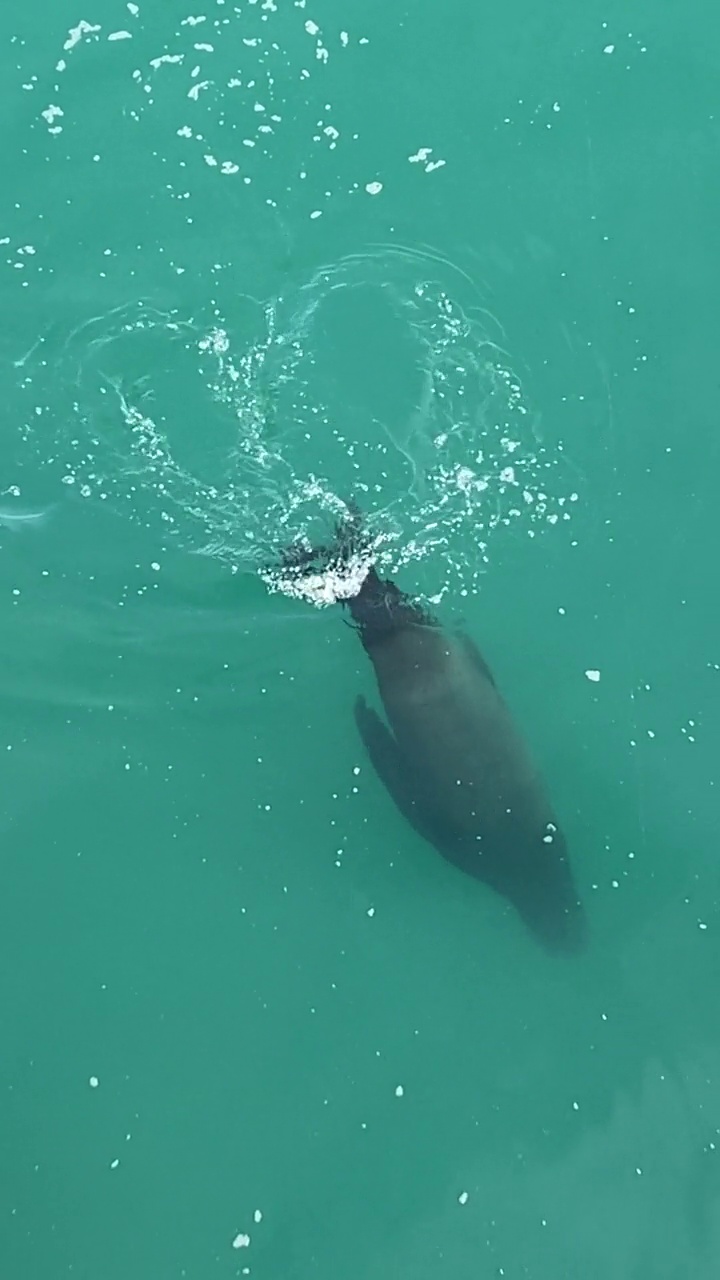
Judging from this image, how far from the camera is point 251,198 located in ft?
35.3

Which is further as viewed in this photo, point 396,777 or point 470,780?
point 396,777

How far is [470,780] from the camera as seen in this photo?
29.2 ft

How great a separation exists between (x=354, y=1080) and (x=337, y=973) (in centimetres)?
67

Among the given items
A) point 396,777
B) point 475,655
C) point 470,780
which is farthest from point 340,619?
point 470,780

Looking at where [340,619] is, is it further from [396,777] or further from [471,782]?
[471,782]

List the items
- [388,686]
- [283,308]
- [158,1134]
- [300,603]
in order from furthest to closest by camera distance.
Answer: [283,308] → [300,603] → [388,686] → [158,1134]

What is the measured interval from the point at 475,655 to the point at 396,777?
1.00 m

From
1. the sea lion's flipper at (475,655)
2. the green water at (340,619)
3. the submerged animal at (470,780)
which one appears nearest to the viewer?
the green water at (340,619)

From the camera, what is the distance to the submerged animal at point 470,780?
8.91 metres

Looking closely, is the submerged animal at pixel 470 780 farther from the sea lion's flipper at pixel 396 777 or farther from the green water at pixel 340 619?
the green water at pixel 340 619

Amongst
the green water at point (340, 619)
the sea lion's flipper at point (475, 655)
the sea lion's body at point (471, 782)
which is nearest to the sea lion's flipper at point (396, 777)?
the sea lion's body at point (471, 782)

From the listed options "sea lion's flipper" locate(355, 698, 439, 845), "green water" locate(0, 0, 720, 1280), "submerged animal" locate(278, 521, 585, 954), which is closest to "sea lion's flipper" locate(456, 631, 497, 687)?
"submerged animal" locate(278, 521, 585, 954)

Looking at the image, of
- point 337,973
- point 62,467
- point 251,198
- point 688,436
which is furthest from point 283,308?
point 337,973

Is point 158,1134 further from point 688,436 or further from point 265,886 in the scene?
point 688,436
